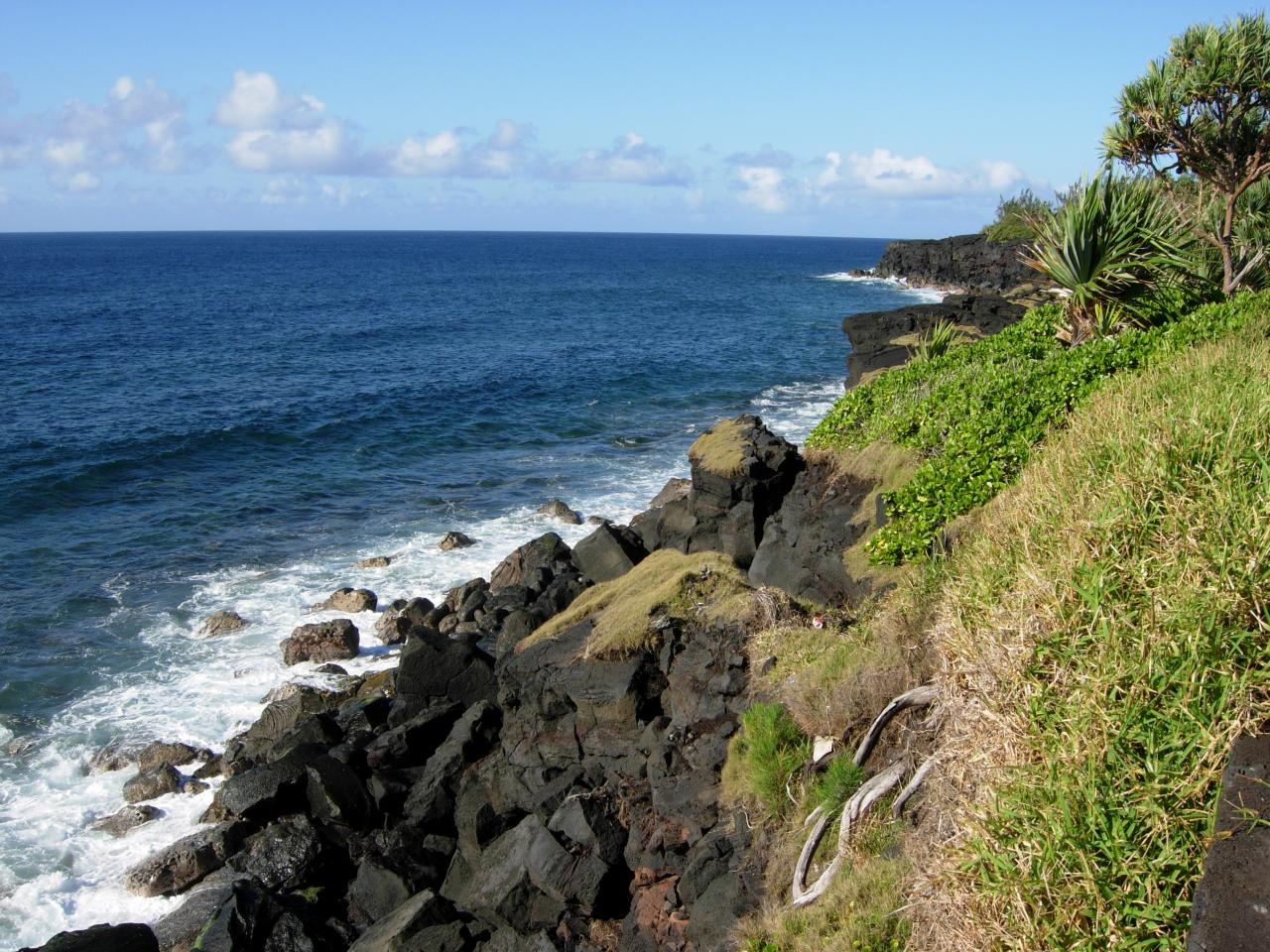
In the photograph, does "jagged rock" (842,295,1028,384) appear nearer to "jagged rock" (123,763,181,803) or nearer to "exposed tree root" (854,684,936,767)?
"exposed tree root" (854,684,936,767)

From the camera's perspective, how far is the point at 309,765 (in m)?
14.9

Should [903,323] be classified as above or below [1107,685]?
above

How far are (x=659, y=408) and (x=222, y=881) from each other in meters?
32.5

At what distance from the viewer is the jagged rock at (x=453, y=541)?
26970 millimetres

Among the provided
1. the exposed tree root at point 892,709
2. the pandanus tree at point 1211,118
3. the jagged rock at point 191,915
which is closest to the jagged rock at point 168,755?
the jagged rock at point 191,915

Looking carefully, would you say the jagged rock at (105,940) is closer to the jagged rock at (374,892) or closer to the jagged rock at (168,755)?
the jagged rock at (374,892)

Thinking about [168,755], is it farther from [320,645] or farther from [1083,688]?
[1083,688]

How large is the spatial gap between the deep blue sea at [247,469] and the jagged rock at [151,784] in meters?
0.27

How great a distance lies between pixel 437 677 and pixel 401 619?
505cm

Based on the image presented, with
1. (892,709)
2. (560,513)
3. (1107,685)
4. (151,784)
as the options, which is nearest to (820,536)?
(892,709)

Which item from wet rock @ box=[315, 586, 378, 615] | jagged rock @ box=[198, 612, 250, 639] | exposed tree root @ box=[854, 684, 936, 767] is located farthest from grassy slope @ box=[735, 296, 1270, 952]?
jagged rock @ box=[198, 612, 250, 639]

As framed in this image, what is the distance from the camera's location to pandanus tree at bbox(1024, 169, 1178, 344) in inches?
625

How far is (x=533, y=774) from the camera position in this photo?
12.9 m

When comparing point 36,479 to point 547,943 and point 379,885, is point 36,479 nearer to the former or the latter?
point 379,885
